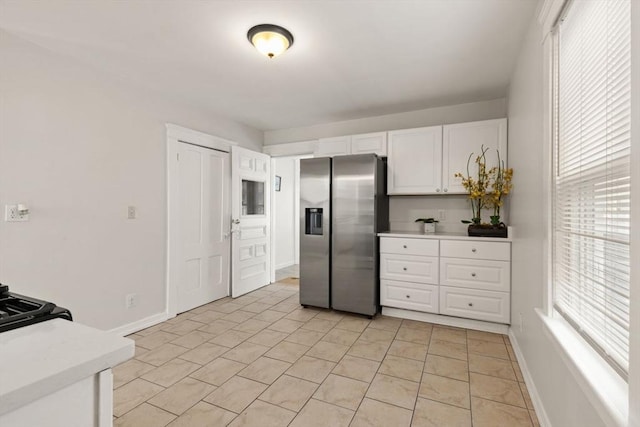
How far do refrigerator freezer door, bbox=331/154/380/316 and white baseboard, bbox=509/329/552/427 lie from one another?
53.1 inches

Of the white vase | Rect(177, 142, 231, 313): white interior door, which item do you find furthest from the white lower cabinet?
Rect(177, 142, 231, 313): white interior door

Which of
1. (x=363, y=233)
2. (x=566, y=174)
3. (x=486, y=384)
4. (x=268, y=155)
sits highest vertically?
(x=268, y=155)

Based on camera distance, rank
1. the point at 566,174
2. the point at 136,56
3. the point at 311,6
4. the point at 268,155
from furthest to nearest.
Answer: the point at 268,155
the point at 136,56
the point at 311,6
the point at 566,174

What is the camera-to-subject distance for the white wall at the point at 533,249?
4.54ft

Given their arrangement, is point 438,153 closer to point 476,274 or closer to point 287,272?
point 476,274

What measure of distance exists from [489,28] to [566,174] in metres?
1.28

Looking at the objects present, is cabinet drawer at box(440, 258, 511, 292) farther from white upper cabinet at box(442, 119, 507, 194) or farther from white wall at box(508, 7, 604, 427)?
white upper cabinet at box(442, 119, 507, 194)

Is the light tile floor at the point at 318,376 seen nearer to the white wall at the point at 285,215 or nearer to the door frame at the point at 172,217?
the door frame at the point at 172,217

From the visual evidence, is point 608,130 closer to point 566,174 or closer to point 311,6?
point 566,174

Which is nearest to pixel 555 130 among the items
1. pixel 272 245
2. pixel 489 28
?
pixel 489 28

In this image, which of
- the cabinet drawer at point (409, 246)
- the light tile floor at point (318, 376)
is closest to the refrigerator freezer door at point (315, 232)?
the light tile floor at point (318, 376)

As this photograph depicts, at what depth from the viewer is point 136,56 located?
2535mm

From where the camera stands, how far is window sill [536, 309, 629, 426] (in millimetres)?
887

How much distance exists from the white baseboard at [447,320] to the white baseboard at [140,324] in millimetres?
2412
